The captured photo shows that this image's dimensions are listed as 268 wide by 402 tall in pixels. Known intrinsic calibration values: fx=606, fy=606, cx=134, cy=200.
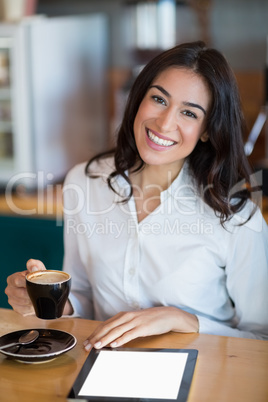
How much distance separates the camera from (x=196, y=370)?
1064 mm

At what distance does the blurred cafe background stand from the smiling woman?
1.12 metres

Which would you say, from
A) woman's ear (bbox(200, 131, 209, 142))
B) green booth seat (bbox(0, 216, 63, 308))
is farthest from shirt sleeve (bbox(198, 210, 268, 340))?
green booth seat (bbox(0, 216, 63, 308))

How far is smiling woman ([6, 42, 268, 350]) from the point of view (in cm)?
137

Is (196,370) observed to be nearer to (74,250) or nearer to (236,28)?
(74,250)

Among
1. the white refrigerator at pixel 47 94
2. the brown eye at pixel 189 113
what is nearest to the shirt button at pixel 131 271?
the brown eye at pixel 189 113

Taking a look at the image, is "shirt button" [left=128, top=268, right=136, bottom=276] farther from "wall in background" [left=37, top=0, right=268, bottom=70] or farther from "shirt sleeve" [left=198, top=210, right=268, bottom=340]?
"wall in background" [left=37, top=0, right=268, bottom=70]

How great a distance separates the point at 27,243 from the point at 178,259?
1.76ft

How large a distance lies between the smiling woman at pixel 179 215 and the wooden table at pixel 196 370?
9 cm

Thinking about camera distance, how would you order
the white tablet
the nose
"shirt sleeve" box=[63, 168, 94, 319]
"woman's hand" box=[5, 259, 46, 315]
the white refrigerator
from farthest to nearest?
the white refrigerator, "shirt sleeve" box=[63, 168, 94, 319], the nose, "woman's hand" box=[5, 259, 46, 315], the white tablet

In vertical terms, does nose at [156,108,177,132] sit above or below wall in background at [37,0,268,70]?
below

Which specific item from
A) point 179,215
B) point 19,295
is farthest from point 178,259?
point 19,295

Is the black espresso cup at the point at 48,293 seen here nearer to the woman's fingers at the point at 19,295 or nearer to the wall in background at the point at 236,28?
the woman's fingers at the point at 19,295

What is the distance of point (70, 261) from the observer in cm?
159

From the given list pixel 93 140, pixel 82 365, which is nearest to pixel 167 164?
pixel 82 365
